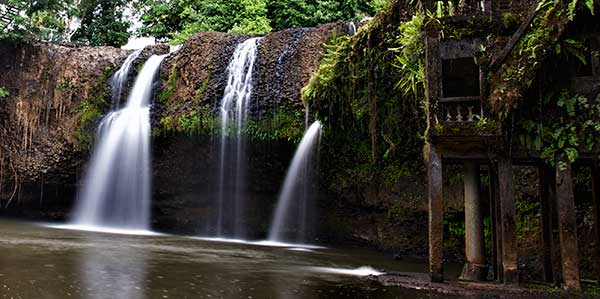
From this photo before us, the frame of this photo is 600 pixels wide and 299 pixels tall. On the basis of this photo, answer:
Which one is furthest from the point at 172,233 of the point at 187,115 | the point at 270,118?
the point at 270,118

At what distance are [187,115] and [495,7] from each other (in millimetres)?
10733

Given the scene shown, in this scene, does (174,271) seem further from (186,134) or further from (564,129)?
(186,134)

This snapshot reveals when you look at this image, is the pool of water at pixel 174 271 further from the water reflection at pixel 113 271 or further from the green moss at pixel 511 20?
the green moss at pixel 511 20

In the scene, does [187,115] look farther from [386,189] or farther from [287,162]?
[386,189]

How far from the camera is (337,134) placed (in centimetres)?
1435

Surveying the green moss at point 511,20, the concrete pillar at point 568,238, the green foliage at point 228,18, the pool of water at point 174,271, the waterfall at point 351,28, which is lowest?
the pool of water at point 174,271

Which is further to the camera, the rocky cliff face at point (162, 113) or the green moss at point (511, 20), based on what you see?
the rocky cliff face at point (162, 113)

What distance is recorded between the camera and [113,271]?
26.1 feet

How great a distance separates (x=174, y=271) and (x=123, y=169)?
1032cm

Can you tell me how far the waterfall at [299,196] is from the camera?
15008mm

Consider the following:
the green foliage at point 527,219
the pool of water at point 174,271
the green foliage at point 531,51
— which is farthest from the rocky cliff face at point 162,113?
the green foliage at point 531,51

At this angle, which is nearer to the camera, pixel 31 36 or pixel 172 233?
pixel 172 233

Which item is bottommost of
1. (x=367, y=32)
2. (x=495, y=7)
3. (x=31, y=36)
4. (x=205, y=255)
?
(x=205, y=255)

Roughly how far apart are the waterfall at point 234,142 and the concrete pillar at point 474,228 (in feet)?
28.4
